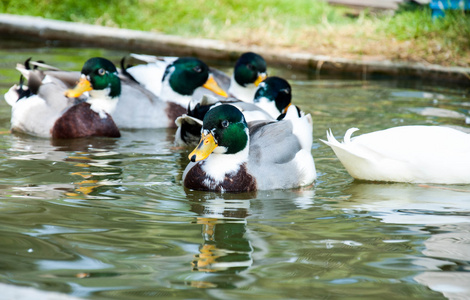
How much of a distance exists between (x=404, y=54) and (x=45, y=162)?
19.1ft

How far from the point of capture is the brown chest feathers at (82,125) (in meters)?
6.80

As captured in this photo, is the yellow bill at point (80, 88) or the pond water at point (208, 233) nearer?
the pond water at point (208, 233)

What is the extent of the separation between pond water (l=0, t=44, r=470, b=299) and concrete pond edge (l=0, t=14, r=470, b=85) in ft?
12.1

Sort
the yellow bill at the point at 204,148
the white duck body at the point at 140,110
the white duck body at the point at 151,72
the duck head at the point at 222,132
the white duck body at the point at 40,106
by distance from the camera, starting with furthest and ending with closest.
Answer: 1. the white duck body at the point at 151,72
2. the white duck body at the point at 140,110
3. the white duck body at the point at 40,106
4. the duck head at the point at 222,132
5. the yellow bill at the point at 204,148

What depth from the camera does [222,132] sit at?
4914mm

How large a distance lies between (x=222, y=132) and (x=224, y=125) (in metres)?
0.05

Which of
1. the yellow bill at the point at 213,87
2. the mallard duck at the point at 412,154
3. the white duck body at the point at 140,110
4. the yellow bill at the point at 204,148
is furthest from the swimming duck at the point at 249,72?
the yellow bill at the point at 204,148

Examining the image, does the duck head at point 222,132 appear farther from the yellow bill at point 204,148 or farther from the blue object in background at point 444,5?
the blue object in background at point 444,5

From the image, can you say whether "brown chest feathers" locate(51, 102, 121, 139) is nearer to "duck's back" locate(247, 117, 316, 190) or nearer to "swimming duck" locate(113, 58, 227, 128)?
"swimming duck" locate(113, 58, 227, 128)

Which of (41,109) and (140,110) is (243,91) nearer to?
(140,110)

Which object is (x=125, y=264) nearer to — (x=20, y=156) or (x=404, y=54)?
(x=20, y=156)

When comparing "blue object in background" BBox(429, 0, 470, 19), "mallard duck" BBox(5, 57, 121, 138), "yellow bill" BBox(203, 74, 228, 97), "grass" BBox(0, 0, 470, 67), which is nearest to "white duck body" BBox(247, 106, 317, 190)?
"mallard duck" BBox(5, 57, 121, 138)

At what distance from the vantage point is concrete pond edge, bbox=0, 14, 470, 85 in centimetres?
977

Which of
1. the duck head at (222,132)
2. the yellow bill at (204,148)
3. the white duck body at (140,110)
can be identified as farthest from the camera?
the white duck body at (140,110)
